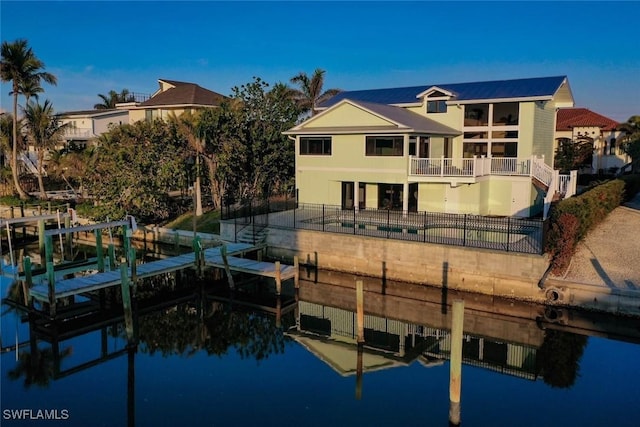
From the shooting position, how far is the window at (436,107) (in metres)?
32.5

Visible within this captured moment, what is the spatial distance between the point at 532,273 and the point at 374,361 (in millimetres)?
7635

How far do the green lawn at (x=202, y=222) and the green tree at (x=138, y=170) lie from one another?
1.06 m

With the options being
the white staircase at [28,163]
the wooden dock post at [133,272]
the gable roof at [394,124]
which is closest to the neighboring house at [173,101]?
the white staircase at [28,163]

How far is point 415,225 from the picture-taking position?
2495 cm

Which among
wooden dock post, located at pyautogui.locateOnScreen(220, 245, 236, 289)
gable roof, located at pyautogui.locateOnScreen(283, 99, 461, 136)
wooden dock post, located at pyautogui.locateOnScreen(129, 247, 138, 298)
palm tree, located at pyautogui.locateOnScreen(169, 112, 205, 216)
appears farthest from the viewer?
palm tree, located at pyautogui.locateOnScreen(169, 112, 205, 216)

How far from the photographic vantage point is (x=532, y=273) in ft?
66.2

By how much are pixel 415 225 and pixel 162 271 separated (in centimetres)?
1149

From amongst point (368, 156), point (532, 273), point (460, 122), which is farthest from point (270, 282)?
point (460, 122)

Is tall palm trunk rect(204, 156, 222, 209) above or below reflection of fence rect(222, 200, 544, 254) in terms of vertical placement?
above

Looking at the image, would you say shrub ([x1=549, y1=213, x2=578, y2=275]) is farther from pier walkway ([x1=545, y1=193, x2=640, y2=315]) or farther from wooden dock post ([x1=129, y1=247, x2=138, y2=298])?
wooden dock post ([x1=129, y1=247, x2=138, y2=298])

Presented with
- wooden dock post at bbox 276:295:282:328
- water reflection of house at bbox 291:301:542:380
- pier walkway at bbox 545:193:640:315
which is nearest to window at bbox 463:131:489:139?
pier walkway at bbox 545:193:640:315

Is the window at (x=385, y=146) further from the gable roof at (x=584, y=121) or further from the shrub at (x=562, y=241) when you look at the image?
the gable roof at (x=584, y=121)

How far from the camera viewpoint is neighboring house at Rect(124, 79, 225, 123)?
163 ft

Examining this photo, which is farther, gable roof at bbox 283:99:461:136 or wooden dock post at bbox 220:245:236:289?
gable roof at bbox 283:99:461:136
